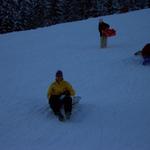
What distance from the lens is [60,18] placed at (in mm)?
59844

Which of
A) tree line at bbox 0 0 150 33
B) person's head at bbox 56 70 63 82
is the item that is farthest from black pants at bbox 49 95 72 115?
tree line at bbox 0 0 150 33

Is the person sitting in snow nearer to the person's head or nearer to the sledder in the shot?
the sledder

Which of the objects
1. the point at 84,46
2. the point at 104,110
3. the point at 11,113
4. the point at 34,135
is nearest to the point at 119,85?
the point at 104,110

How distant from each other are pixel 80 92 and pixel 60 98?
10.5 ft

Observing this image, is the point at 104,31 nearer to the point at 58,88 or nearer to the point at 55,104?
the point at 58,88

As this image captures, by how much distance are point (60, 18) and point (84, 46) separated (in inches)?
1468

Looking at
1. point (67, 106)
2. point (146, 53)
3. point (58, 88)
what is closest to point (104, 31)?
point (146, 53)

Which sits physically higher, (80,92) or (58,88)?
(58,88)

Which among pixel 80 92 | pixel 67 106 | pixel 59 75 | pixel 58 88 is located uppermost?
pixel 59 75

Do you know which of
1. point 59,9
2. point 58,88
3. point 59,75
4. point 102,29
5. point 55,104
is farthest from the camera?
point 59,9

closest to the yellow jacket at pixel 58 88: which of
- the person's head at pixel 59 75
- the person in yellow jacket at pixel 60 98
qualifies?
the person in yellow jacket at pixel 60 98

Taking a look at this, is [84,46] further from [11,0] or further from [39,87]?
[11,0]

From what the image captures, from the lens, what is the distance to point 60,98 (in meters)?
10.7

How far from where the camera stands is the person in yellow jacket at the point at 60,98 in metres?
10.6
